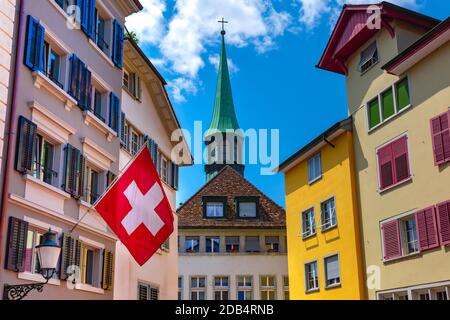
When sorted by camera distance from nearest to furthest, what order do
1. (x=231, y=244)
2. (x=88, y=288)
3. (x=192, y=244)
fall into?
(x=88, y=288), (x=192, y=244), (x=231, y=244)

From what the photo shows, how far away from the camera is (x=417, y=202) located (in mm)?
23016

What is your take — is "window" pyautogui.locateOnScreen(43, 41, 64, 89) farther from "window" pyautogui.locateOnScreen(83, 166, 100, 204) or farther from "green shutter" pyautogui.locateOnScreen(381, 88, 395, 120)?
"green shutter" pyautogui.locateOnScreen(381, 88, 395, 120)

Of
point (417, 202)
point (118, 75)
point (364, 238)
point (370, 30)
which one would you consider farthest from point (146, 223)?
point (370, 30)

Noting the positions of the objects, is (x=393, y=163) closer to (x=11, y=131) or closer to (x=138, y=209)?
(x=138, y=209)

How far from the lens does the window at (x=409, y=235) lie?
23.4m

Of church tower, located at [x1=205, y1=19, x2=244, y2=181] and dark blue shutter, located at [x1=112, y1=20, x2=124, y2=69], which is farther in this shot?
church tower, located at [x1=205, y1=19, x2=244, y2=181]

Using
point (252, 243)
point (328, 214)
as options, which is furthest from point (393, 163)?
point (252, 243)

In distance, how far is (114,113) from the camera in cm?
2125

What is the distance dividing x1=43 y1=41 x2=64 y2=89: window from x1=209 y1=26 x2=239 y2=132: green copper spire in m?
68.1

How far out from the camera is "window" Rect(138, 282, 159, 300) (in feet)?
75.9

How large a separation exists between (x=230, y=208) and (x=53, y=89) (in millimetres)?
35344

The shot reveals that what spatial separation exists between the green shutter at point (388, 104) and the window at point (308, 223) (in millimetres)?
7301

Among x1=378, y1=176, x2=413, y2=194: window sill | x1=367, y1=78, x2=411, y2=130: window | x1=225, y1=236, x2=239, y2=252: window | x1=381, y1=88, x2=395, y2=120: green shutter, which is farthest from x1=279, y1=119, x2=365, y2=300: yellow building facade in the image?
x1=225, y1=236, x2=239, y2=252: window
